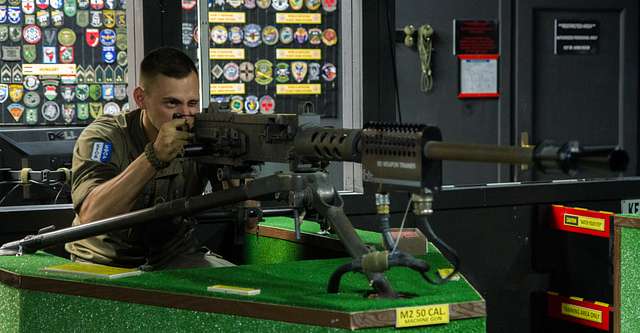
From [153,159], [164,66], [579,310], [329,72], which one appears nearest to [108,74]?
[329,72]

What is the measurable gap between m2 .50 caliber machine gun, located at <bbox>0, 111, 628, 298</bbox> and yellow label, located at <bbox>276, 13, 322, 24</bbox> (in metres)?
2.35

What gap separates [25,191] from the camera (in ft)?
11.1

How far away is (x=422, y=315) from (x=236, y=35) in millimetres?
3163

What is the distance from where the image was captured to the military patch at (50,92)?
14.8 ft

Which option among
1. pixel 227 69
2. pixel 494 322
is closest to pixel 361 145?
pixel 494 322

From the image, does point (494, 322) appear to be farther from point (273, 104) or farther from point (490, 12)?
point (490, 12)

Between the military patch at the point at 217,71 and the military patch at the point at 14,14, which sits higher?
the military patch at the point at 14,14

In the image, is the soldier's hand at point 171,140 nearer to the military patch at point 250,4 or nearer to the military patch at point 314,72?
the military patch at point 314,72

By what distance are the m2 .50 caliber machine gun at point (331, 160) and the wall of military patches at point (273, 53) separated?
2.28m

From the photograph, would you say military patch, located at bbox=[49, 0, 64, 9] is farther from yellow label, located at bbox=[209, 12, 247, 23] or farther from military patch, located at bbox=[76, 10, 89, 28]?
yellow label, located at bbox=[209, 12, 247, 23]

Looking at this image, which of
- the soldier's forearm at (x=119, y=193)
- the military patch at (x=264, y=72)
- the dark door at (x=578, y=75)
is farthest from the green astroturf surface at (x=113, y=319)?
the dark door at (x=578, y=75)

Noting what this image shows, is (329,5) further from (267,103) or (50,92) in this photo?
(50,92)

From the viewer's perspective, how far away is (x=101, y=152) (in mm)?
2979

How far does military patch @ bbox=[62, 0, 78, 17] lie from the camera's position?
175 inches
